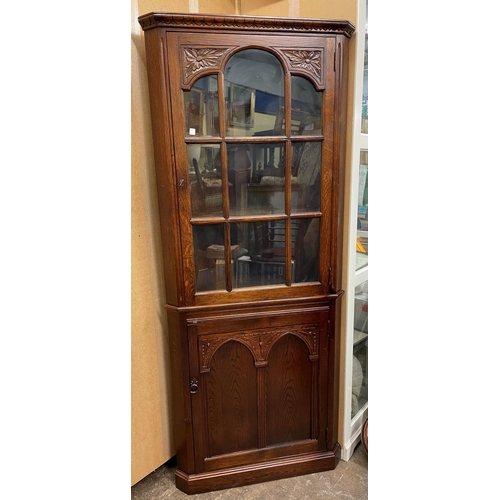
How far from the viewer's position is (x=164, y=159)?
133cm

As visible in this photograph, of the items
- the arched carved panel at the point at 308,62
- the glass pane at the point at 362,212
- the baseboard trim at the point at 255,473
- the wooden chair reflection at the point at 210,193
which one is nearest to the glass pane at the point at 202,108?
the wooden chair reflection at the point at 210,193

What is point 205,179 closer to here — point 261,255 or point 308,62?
point 261,255

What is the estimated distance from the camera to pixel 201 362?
57.4 inches

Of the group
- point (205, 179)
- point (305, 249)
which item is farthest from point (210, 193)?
point (305, 249)

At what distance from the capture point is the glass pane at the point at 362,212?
1.59 m

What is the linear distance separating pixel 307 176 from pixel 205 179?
1.17 ft

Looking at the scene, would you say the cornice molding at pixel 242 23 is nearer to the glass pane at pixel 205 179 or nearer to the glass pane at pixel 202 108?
the glass pane at pixel 202 108

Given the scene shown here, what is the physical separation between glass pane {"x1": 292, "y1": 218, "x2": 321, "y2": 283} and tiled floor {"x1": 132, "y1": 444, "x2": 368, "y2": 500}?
782 mm

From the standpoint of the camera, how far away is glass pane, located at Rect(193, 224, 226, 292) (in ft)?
4.61

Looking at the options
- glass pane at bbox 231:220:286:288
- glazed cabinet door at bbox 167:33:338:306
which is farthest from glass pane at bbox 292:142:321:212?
glass pane at bbox 231:220:286:288

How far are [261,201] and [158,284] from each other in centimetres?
50

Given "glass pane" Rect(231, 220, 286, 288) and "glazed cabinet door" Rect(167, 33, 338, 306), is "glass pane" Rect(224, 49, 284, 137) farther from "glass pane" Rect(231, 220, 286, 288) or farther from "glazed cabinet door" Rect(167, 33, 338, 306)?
"glass pane" Rect(231, 220, 286, 288)

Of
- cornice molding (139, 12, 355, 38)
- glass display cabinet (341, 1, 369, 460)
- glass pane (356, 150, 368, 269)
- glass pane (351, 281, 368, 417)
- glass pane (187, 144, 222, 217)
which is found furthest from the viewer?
glass pane (351, 281, 368, 417)
